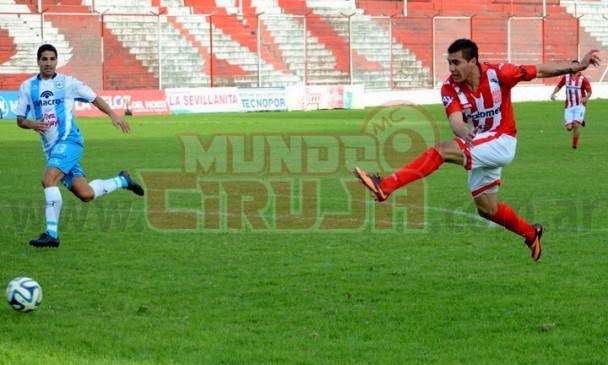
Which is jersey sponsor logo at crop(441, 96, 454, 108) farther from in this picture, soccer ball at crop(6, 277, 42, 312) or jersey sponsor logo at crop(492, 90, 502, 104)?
soccer ball at crop(6, 277, 42, 312)

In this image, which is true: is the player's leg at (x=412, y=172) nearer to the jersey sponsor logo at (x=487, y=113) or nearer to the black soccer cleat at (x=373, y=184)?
the black soccer cleat at (x=373, y=184)

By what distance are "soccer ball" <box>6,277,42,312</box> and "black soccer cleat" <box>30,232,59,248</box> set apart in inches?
120

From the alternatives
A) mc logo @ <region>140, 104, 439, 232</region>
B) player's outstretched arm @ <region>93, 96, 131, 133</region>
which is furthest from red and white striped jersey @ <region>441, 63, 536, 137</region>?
player's outstretched arm @ <region>93, 96, 131, 133</region>

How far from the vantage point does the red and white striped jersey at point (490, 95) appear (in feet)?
29.3

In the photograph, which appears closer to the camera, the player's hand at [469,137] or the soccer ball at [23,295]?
the soccer ball at [23,295]

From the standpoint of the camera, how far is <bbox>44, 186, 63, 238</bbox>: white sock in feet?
34.3

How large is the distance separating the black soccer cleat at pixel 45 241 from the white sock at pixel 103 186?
0.84 meters

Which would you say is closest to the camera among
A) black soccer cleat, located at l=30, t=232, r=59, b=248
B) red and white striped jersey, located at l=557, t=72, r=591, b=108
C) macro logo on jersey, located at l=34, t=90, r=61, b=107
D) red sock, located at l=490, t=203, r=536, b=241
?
red sock, located at l=490, t=203, r=536, b=241

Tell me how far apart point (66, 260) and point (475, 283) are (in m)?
3.62

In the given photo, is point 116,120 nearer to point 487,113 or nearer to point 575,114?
point 487,113

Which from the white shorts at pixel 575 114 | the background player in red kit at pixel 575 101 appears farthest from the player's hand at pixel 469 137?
the white shorts at pixel 575 114

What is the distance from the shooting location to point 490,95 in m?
8.95

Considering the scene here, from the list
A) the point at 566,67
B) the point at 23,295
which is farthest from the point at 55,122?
the point at 566,67

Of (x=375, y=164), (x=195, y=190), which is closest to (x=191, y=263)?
(x=195, y=190)
